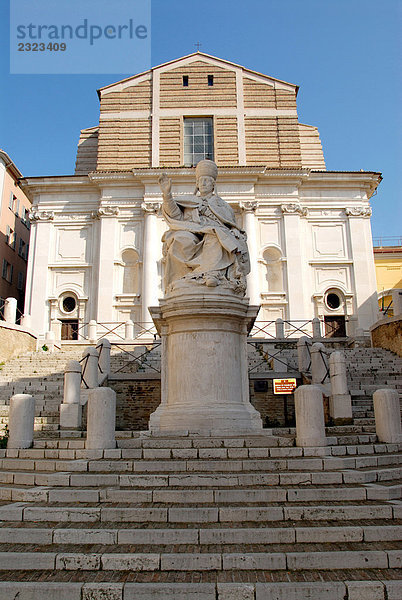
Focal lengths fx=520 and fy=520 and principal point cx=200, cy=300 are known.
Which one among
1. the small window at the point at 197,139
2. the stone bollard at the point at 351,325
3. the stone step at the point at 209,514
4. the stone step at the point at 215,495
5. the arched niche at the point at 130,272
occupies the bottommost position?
the stone step at the point at 209,514

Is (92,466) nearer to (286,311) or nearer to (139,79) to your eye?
(286,311)

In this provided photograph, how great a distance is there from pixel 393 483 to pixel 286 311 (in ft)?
89.1

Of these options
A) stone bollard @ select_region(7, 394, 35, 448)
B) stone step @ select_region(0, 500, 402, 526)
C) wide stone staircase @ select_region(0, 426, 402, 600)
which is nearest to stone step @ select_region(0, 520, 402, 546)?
wide stone staircase @ select_region(0, 426, 402, 600)

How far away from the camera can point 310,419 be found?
7.87 m

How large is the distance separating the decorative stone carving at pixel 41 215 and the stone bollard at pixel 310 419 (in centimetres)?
3079

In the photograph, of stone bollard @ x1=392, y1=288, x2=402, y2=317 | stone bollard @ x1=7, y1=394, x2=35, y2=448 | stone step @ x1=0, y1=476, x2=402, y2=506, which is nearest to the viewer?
stone step @ x1=0, y1=476, x2=402, y2=506

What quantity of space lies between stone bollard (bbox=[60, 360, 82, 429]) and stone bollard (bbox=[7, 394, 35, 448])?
3.37m

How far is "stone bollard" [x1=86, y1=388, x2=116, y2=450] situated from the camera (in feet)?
25.6

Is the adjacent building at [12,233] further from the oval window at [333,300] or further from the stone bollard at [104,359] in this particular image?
the stone bollard at [104,359]

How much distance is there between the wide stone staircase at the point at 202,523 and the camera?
14.1 ft

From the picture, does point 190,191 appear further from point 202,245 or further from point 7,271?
point 202,245

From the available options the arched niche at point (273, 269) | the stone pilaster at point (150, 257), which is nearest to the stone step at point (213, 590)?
the stone pilaster at point (150, 257)

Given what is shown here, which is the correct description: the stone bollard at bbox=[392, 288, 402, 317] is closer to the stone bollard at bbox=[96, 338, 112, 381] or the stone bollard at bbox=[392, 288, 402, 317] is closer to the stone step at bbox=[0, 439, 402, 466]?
the stone bollard at bbox=[96, 338, 112, 381]

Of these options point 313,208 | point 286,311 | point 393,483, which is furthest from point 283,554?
point 313,208
